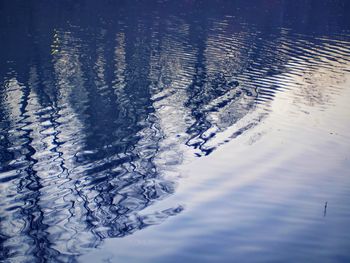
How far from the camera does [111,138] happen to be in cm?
1938

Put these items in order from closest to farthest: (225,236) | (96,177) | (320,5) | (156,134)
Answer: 1. (225,236)
2. (96,177)
3. (156,134)
4. (320,5)

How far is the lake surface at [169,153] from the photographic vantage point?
12.6 metres

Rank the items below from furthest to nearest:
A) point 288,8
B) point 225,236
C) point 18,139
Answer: point 288,8, point 18,139, point 225,236

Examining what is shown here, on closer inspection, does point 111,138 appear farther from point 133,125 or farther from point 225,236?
point 225,236

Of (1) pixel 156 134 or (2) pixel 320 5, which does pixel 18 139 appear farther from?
(2) pixel 320 5

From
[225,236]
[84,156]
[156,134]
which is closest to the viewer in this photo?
[225,236]

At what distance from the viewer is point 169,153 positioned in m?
18.5

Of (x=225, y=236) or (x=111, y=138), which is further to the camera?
(x=111, y=138)

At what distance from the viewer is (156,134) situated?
20344 millimetres

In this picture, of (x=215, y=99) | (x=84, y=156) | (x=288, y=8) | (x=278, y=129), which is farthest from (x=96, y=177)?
(x=288, y=8)

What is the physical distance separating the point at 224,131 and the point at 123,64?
1472 centimetres

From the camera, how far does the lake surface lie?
12.6 m

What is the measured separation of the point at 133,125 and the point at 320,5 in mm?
87246

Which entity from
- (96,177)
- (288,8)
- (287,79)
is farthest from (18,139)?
(288,8)
